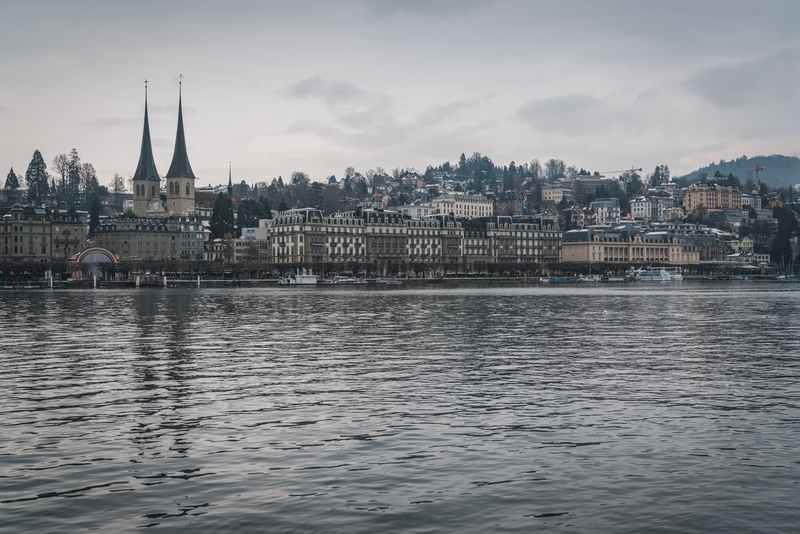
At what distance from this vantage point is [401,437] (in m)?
19.0

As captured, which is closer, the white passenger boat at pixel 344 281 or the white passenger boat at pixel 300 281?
the white passenger boat at pixel 300 281

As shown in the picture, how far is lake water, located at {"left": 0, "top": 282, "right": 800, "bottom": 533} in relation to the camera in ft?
45.5

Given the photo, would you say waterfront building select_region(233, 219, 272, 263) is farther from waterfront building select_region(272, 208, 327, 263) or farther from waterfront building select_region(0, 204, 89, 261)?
waterfront building select_region(0, 204, 89, 261)

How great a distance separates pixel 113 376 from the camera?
29.2m

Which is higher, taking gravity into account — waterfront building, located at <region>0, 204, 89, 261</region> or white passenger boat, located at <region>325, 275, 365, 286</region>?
waterfront building, located at <region>0, 204, 89, 261</region>

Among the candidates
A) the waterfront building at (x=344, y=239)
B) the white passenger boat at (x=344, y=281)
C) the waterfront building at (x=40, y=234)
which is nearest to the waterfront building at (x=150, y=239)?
the waterfront building at (x=40, y=234)

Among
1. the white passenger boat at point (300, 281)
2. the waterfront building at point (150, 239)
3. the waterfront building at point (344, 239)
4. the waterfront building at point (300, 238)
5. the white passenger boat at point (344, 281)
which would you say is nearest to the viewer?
the white passenger boat at point (300, 281)

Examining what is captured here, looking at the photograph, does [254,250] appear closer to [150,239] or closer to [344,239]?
[344,239]

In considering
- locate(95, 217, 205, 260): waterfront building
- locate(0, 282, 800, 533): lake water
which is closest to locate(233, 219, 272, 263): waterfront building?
locate(95, 217, 205, 260): waterfront building

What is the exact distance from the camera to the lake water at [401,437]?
547 inches

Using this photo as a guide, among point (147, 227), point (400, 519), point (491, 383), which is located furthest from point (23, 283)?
point (400, 519)

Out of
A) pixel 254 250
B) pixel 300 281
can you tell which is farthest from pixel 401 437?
pixel 254 250

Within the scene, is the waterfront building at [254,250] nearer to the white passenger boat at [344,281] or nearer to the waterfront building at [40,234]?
the white passenger boat at [344,281]

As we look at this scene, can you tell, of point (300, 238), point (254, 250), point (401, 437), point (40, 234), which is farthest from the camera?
point (254, 250)
